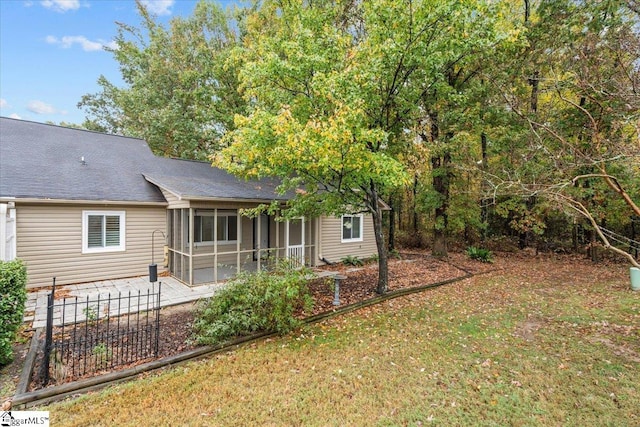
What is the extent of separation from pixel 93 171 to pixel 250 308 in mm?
8295

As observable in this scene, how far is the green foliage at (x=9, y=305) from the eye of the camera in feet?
12.6

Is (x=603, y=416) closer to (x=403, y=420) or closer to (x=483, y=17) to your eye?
(x=403, y=420)

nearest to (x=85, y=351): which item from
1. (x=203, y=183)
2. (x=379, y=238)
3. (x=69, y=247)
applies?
(x=69, y=247)

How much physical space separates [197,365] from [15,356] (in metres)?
2.82

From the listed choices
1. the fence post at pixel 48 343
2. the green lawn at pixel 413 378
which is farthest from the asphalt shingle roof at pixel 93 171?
the green lawn at pixel 413 378

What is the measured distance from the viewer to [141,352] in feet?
14.8

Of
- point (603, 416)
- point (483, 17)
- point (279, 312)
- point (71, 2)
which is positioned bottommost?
point (603, 416)

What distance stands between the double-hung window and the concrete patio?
20.3 feet

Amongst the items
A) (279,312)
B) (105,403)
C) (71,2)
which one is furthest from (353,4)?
(105,403)

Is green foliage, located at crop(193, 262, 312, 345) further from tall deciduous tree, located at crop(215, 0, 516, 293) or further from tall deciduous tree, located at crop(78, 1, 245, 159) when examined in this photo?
tall deciduous tree, located at crop(78, 1, 245, 159)

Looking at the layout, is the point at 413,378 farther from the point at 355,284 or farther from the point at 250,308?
the point at 355,284

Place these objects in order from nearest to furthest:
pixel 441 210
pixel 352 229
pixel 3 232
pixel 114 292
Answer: pixel 3 232 < pixel 114 292 < pixel 352 229 < pixel 441 210

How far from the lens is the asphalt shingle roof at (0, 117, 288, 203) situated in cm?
820

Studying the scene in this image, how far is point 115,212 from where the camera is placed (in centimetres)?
891
